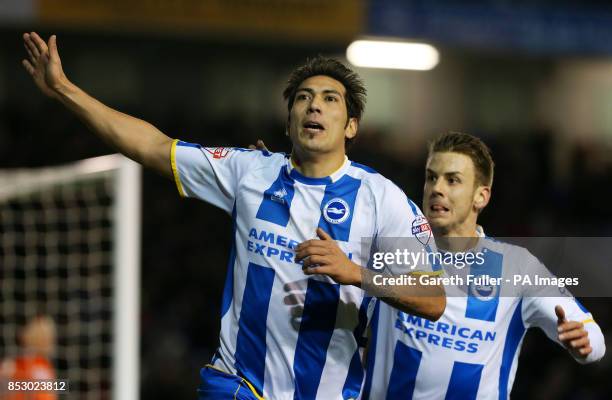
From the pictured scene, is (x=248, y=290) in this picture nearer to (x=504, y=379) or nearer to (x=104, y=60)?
(x=504, y=379)

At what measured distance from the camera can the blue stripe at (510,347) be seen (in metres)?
4.60

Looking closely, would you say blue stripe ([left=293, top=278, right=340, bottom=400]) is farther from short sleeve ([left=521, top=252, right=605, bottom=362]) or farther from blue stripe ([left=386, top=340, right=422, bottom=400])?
short sleeve ([left=521, top=252, right=605, bottom=362])

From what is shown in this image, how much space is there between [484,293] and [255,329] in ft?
4.12

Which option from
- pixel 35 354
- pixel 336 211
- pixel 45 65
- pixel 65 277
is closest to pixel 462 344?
pixel 336 211

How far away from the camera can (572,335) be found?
4.14 metres

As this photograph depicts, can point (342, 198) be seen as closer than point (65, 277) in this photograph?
Yes

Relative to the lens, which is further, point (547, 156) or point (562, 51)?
point (547, 156)

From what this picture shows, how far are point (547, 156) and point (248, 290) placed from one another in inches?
482

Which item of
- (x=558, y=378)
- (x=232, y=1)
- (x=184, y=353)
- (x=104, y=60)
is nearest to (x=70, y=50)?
(x=104, y=60)

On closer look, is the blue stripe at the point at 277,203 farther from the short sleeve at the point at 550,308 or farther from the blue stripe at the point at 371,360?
the short sleeve at the point at 550,308

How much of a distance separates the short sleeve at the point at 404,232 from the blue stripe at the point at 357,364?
0.29 m

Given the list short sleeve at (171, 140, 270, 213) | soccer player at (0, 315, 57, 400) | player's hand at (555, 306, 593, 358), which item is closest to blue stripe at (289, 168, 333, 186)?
short sleeve at (171, 140, 270, 213)

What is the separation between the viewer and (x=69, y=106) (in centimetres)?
411

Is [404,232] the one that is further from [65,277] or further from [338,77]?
[65,277]
